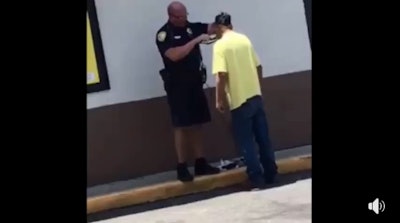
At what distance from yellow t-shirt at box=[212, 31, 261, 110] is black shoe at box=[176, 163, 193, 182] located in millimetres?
765

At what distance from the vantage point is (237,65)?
7234mm

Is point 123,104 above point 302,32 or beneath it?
beneath

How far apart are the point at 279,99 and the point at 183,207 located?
1.79 meters

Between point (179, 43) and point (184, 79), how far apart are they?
1.15ft

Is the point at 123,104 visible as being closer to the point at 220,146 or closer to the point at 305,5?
the point at 220,146

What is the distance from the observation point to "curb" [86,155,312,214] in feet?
23.5

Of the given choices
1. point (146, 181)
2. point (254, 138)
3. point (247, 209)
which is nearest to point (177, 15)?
point (254, 138)

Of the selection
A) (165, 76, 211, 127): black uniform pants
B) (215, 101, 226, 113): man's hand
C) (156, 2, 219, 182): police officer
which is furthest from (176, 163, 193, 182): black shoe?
(215, 101, 226, 113): man's hand

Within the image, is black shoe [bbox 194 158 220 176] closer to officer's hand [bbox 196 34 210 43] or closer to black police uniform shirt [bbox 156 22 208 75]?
black police uniform shirt [bbox 156 22 208 75]

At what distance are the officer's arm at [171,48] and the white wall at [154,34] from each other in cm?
20
